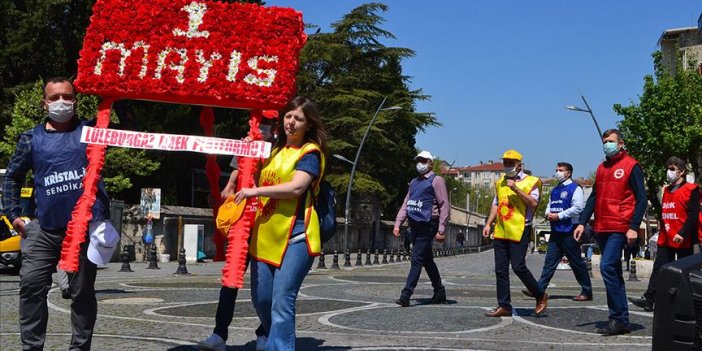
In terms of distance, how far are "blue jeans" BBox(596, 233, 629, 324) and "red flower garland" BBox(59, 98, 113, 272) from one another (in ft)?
16.0

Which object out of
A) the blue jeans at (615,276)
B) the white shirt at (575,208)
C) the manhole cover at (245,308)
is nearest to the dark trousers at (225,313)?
the manhole cover at (245,308)

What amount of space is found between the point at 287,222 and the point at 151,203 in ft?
85.3

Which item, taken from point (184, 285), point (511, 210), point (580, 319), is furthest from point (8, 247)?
point (580, 319)

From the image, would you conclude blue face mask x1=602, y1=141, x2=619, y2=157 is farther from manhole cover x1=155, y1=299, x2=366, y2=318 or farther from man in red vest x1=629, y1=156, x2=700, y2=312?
manhole cover x1=155, y1=299, x2=366, y2=318

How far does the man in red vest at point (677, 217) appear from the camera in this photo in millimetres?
9531

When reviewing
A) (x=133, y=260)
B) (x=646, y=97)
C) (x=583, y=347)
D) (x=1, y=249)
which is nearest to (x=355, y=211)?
(x=646, y=97)

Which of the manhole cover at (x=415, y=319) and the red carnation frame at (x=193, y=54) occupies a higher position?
the red carnation frame at (x=193, y=54)

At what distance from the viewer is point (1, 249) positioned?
785 inches

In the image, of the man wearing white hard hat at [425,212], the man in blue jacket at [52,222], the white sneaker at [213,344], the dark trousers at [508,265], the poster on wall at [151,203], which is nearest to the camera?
the man in blue jacket at [52,222]

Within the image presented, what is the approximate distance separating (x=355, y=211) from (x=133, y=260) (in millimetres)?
29918

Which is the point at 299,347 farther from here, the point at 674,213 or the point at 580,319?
the point at 674,213

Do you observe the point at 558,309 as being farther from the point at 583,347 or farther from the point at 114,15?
the point at 114,15

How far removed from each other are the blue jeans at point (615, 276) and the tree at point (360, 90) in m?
39.8

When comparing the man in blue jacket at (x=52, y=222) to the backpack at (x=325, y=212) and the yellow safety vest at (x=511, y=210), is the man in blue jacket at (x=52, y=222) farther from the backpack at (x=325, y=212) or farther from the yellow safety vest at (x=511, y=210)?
the yellow safety vest at (x=511, y=210)
